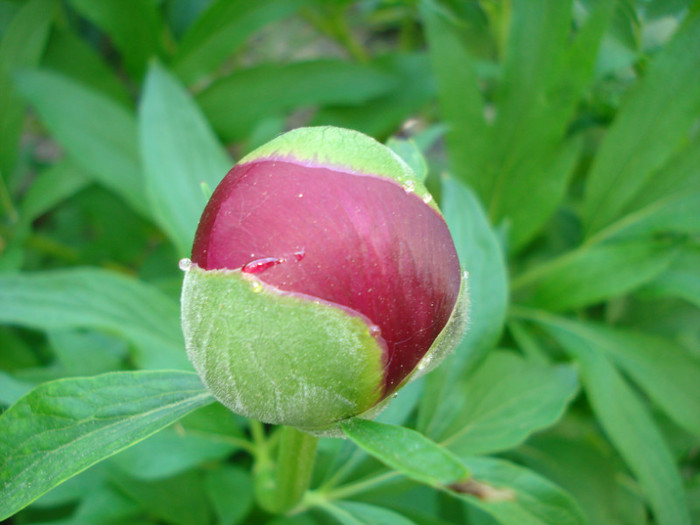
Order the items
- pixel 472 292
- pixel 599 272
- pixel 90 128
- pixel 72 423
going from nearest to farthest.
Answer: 1. pixel 72 423
2. pixel 472 292
3. pixel 599 272
4. pixel 90 128

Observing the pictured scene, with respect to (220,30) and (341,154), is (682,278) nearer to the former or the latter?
(341,154)

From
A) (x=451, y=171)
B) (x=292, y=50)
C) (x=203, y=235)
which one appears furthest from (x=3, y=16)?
(x=203, y=235)

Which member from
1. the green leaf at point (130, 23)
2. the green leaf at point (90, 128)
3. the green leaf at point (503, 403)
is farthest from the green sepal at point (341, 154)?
the green leaf at point (130, 23)

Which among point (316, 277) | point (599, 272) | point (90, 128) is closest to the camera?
point (316, 277)

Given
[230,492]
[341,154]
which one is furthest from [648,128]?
[230,492]

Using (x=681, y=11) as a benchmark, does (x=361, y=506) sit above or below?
below

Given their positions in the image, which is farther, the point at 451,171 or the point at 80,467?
the point at 451,171

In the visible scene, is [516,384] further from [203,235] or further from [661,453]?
[203,235]
